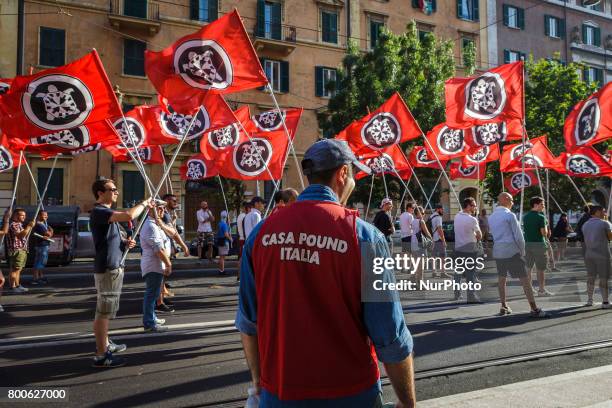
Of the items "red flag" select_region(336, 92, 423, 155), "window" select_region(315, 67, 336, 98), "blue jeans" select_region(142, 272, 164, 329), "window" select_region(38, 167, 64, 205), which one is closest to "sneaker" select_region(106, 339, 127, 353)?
"blue jeans" select_region(142, 272, 164, 329)

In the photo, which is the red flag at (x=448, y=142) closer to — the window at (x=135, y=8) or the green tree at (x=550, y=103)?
the green tree at (x=550, y=103)

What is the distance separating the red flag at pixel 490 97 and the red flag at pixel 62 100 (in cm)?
606

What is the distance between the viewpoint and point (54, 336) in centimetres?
655

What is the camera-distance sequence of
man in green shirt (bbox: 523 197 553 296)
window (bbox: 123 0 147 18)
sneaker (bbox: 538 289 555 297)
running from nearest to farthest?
man in green shirt (bbox: 523 197 553 296)
sneaker (bbox: 538 289 555 297)
window (bbox: 123 0 147 18)

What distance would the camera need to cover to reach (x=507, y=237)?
7.42 metres

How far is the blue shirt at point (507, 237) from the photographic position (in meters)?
7.38

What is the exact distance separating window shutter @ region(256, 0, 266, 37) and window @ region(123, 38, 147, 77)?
6043 mm

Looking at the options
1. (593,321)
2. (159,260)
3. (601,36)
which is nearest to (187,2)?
(159,260)

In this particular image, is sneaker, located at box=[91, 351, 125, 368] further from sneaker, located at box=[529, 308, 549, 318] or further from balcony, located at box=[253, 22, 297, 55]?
balcony, located at box=[253, 22, 297, 55]

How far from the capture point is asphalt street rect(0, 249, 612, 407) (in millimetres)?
4484

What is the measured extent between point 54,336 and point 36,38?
21.0 m

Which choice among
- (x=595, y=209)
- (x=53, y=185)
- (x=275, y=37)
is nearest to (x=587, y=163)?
(x=595, y=209)

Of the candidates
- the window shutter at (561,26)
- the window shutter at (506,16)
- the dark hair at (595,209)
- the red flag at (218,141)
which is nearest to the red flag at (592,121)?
the dark hair at (595,209)

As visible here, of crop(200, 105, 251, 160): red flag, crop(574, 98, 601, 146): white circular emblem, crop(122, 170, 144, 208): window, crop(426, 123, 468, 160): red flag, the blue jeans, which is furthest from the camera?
crop(122, 170, 144, 208): window
